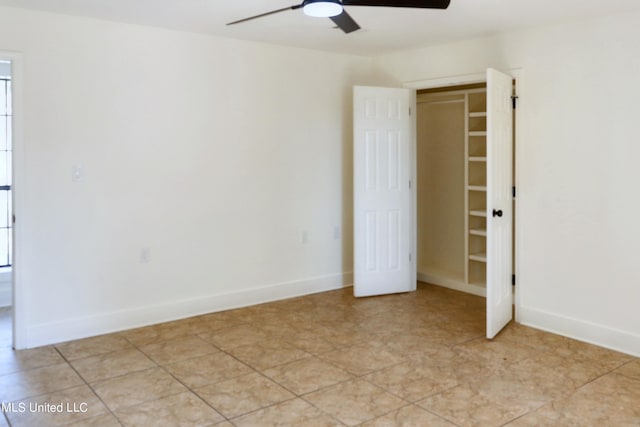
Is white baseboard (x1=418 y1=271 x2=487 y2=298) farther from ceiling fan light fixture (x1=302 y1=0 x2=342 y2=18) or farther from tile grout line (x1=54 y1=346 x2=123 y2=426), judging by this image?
tile grout line (x1=54 y1=346 x2=123 y2=426)

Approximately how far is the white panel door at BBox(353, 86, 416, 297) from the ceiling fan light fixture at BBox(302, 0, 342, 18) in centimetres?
226

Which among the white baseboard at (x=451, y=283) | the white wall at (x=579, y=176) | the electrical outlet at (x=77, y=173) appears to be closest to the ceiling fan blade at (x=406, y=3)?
the white wall at (x=579, y=176)

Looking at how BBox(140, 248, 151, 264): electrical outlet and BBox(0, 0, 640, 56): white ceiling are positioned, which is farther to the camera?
BBox(140, 248, 151, 264): electrical outlet

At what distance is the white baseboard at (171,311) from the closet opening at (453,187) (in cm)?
110

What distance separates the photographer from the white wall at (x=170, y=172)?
3.93 m

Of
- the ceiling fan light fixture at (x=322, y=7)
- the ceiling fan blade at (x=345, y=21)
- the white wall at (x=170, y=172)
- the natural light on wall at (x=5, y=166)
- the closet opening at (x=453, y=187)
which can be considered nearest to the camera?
the ceiling fan light fixture at (x=322, y=7)

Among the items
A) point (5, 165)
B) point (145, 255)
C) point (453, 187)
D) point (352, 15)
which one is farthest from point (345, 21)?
point (5, 165)

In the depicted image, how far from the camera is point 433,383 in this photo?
3283 millimetres

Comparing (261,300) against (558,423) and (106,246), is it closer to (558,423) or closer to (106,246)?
(106,246)

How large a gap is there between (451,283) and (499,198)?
1.73 m

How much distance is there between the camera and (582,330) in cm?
406

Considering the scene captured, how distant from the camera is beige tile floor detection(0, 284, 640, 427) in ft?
9.45

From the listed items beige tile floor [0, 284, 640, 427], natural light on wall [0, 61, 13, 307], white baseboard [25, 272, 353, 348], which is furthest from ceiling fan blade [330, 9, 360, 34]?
natural light on wall [0, 61, 13, 307]

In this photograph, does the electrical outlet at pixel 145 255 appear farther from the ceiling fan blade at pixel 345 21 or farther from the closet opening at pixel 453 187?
the closet opening at pixel 453 187
